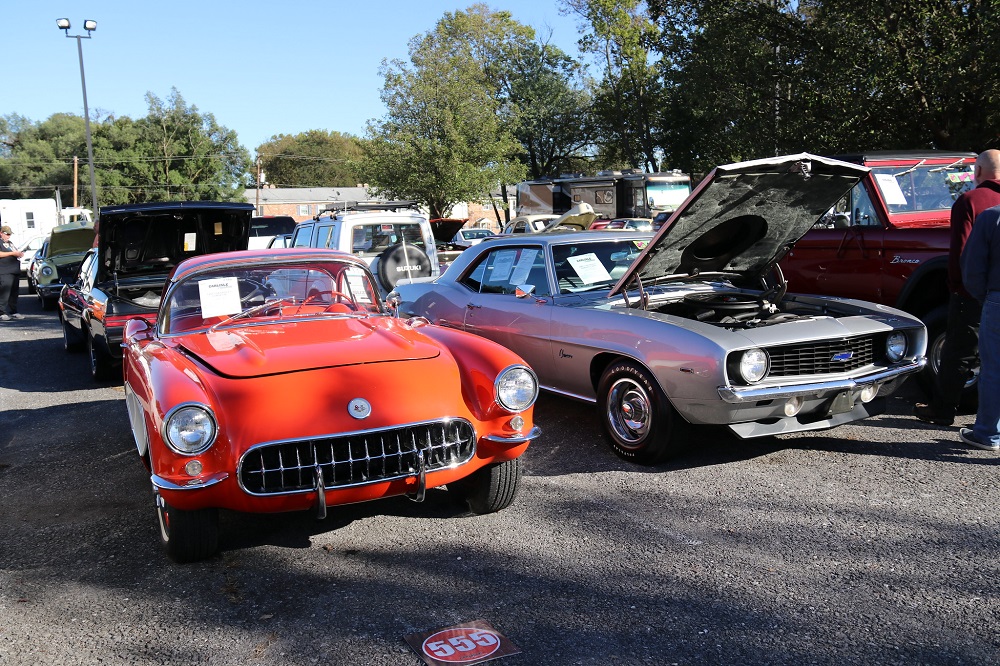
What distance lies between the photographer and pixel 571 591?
345 cm

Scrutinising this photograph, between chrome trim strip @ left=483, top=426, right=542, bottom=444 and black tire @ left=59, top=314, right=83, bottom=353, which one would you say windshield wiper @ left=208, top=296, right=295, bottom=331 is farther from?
black tire @ left=59, top=314, right=83, bottom=353

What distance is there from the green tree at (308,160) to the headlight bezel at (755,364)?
8937 centimetres

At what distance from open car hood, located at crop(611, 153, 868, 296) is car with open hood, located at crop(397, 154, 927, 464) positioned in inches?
0.4

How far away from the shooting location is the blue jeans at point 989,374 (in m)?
5.07

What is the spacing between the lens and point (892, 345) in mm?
5367

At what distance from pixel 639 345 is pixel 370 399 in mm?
2019

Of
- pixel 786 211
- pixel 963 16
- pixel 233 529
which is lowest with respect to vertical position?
pixel 233 529

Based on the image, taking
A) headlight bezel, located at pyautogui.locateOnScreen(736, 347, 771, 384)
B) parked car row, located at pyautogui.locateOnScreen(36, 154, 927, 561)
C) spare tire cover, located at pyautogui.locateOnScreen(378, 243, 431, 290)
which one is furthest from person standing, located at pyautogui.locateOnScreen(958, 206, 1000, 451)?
spare tire cover, located at pyautogui.locateOnScreen(378, 243, 431, 290)

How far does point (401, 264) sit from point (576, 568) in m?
7.23

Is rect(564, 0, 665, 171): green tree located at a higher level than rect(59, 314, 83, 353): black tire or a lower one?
higher

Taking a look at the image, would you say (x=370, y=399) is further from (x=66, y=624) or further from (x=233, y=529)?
(x=66, y=624)

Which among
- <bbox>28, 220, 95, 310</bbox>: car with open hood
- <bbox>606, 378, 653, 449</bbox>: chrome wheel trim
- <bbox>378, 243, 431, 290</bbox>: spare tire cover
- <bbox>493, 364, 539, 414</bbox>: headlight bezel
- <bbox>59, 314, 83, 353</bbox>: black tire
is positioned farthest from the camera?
<bbox>28, 220, 95, 310</bbox>: car with open hood

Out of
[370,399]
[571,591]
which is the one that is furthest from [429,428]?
[571,591]

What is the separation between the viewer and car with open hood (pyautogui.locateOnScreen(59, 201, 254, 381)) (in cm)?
816
